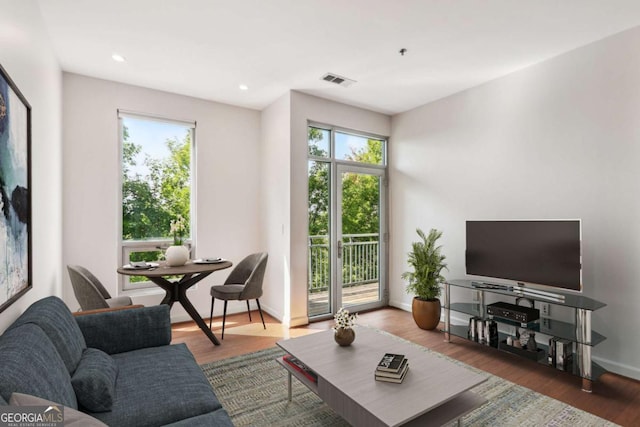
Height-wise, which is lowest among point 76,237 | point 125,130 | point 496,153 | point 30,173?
point 76,237

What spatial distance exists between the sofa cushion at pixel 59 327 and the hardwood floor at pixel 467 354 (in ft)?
4.69

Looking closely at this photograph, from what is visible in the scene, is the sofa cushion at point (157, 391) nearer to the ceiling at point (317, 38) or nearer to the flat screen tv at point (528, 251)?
the ceiling at point (317, 38)

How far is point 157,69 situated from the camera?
342 centimetres

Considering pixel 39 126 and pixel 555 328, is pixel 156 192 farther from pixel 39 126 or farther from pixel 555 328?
pixel 555 328

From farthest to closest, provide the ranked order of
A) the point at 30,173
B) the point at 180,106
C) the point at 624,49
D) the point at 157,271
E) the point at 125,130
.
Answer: the point at 180,106 → the point at 125,130 → the point at 157,271 → the point at 624,49 → the point at 30,173

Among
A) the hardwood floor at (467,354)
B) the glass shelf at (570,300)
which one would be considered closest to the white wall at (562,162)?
the glass shelf at (570,300)

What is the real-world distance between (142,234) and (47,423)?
331 centimetres

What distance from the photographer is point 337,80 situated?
373 centimetres

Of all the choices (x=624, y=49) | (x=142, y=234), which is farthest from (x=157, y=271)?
(x=624, y=49)

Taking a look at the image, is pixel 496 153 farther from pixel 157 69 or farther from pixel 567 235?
pixel 157 69

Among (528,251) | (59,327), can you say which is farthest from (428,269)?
(59,327)

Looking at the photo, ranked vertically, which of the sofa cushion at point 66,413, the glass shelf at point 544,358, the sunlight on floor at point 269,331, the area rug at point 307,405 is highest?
the sofa cushion at point 66,413

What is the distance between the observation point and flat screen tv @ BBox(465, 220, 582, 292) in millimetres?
2746

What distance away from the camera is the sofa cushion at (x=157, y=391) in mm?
1463
